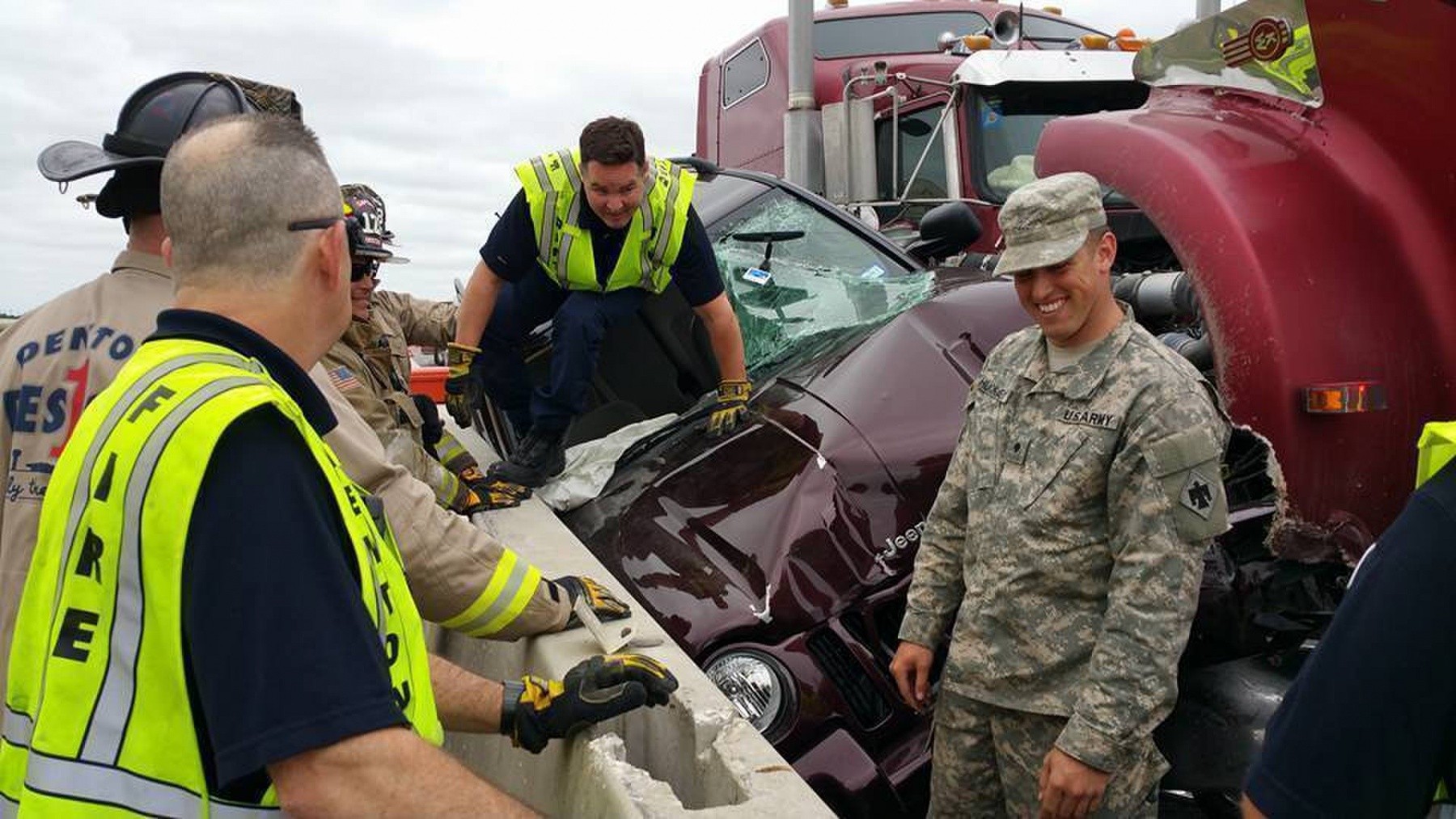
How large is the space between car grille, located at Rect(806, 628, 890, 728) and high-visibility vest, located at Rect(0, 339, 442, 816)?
1.61 metres

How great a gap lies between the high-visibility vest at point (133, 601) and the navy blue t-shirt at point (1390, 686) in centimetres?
98

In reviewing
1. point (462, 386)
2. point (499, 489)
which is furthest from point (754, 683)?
point (462, 386)

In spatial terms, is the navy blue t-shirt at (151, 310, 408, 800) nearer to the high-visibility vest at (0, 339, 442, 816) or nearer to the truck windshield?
the high-visibility vest at (0, 339, 442, 816)

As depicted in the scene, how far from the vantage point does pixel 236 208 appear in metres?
1.39

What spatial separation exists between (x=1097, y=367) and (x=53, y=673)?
Answer: 1.81 m

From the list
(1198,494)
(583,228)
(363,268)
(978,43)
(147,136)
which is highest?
(978,43)

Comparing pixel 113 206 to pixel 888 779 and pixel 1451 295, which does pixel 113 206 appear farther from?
pixel 1451 295

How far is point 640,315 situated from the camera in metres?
4.26

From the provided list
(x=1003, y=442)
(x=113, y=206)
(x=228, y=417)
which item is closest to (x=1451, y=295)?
(x=1003, y=442)

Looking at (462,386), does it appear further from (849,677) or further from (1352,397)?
(1352,397)

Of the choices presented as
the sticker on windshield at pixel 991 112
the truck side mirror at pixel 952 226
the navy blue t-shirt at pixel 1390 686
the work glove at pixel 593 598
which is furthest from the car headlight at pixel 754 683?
the sticker on windshield at pixel 991 112

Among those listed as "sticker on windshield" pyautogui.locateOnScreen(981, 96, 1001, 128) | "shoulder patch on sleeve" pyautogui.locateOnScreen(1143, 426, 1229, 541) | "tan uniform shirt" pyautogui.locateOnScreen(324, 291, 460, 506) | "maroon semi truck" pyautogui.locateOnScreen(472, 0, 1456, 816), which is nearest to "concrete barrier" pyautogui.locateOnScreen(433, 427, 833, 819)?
"maroon semi truck" pyautogui.locateOnScreen(472, 0, 1456, 816)

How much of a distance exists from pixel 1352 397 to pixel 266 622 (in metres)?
2.23

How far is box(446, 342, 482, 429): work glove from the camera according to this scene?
13.4ft
